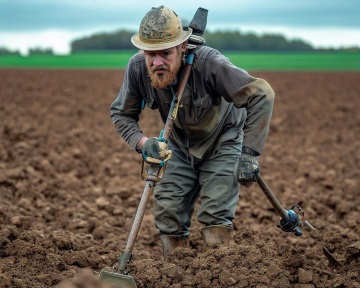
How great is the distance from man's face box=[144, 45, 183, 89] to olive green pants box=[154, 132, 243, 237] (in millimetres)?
766

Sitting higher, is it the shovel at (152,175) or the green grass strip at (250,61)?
the shovel at (152,175)

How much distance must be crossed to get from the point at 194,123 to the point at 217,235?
79 centimetres

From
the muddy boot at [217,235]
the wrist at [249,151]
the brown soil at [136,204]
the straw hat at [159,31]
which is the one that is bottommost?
the brown soil at [136,204]

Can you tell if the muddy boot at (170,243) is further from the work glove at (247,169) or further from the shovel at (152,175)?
the work glove at (247,169)

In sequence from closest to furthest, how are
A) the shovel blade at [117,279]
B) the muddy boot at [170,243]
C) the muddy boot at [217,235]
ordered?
the shovel blade at [117,279] → the muddy boot at [217,235] → the muddy boot at [170,243]

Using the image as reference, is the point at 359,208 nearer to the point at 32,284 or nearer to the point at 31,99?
the point at 32,284

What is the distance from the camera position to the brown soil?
4473 mm

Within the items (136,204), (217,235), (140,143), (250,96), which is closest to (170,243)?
(217,235)

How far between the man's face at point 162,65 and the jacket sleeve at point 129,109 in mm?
318

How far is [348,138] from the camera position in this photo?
12.3m

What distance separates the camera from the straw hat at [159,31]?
4480mm

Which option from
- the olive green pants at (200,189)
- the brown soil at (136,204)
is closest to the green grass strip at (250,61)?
the brown soil at (136,204)

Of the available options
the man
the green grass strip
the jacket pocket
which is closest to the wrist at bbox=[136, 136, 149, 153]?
the man

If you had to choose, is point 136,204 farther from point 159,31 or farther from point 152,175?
point 159,31
